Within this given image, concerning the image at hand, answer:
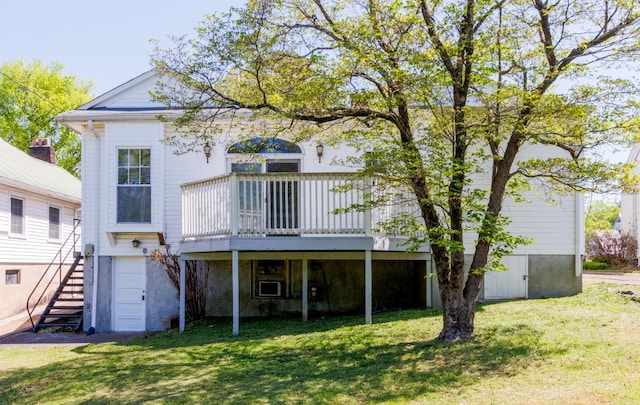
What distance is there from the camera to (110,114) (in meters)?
12.9

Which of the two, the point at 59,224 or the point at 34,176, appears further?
the point at 59,224

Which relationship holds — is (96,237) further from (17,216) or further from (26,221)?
(26,221)

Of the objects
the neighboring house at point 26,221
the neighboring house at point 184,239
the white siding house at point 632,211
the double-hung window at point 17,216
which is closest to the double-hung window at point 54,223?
the neighboring house at point 26,221

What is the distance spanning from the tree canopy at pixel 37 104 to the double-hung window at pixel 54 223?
1204 cm

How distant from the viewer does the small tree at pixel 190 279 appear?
12672 mm

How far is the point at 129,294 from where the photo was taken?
13352mm

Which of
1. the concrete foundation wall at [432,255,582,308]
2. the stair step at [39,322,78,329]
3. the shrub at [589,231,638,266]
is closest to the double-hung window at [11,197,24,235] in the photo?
the stair step at [39,322,78,329]

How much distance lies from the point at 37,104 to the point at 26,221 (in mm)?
15052

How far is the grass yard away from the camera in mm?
6156

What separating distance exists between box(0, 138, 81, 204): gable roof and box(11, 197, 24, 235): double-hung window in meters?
0.54

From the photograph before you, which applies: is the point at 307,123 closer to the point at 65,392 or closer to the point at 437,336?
the point at 437,336

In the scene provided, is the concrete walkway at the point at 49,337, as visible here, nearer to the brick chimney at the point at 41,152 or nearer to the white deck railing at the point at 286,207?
the white deck railing at the point at 286,207

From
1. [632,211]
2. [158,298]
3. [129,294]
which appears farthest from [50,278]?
[632,211]

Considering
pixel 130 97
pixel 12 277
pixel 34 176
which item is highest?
pixel 130 97
